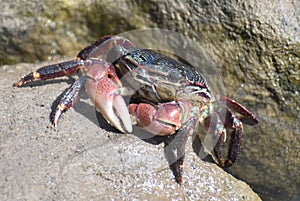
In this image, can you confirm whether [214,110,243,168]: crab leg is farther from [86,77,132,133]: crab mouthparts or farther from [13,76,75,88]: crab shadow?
[13,76,75,88]: crab shadow

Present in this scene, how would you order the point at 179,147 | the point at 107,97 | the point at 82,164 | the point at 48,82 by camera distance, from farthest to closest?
the point at 48,82 → the point at 107,97 → the point at 179,147 → the point at 82,164

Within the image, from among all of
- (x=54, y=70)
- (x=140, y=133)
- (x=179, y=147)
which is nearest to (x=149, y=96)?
(x=140, y=133)

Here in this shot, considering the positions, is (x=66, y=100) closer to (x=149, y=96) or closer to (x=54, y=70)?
(x=54, y=70)

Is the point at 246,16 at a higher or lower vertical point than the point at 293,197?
higher

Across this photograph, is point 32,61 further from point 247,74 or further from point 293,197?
point 293,197

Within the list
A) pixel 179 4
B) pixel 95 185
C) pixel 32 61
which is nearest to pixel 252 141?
pixel 179 4

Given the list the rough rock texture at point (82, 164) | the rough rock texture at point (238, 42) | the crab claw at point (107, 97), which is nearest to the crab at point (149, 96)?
the crab claw at point (107, 97)

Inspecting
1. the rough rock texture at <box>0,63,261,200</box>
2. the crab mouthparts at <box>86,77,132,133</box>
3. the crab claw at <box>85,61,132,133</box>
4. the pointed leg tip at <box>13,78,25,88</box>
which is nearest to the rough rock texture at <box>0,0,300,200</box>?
the pointed leg tip at <box>13,78,25,88</box>
